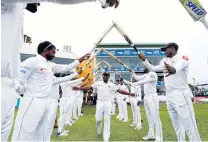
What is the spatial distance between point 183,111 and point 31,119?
3031mm

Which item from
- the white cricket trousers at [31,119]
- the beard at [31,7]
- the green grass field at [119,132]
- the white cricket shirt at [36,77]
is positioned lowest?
the green grass field at [119,132]

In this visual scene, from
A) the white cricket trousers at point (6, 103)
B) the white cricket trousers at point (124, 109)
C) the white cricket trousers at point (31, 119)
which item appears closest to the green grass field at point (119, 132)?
the white cricket trousers at point (124, 109)

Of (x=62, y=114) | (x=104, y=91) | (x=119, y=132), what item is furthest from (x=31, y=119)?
(x=119, y=132)

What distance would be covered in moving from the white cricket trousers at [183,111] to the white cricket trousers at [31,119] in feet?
8.74

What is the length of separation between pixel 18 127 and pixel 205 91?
55006 millimetres

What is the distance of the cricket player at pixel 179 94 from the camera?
17.8 feet

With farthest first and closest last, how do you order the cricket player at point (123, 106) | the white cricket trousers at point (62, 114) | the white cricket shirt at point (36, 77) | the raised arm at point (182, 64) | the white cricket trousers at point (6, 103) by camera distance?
the cricket player at point (123, 106) → the white cricket trousers at point (62, 114) → the raised arm at point (182, 64) → the white cricket shirt at point (36, 77) → the white cricket trousers at point (6, 103)

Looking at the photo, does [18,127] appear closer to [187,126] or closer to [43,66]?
[43,66]

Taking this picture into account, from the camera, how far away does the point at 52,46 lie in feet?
→ 17.2

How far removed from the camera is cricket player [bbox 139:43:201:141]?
543 centimetres

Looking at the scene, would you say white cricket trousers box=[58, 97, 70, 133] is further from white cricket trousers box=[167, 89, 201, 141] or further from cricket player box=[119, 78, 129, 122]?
white cricket trousers box=[167, 89, 201, 141]

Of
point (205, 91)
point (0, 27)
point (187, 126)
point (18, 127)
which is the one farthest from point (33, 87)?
point (205, 91)

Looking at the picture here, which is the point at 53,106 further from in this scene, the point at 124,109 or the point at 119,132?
the point at 124,109

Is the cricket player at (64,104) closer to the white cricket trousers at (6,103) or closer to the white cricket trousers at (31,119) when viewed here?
the white cricket trousers at (31,119)
